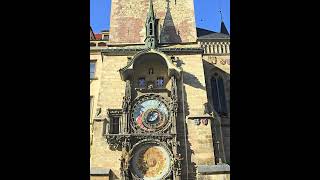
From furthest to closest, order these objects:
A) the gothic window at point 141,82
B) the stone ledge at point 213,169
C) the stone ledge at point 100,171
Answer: the gothic window at point 141,82, the stone ledge at point 100,171, the stone ledge at point 213,169

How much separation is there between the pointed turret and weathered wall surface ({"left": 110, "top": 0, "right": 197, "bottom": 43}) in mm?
752

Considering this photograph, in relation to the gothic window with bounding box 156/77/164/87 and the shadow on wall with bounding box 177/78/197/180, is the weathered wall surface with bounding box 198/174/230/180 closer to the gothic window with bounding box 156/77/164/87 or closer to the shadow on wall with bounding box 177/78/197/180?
the shadow on wall with bounding box 177/78/197/180

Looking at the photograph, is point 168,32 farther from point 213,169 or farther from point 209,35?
point 213,169

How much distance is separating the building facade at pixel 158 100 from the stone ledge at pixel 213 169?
4 centimetres

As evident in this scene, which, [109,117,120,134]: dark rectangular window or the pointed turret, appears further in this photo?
the pointed turret

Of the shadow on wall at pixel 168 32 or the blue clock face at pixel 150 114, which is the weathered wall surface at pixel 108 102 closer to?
the blue clock face at pixel 150 114

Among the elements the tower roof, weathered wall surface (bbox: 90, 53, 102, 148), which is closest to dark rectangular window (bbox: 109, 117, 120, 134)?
weathered wall surface (bbox: 90, 53, 102, 148)

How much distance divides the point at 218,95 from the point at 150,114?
466 cm

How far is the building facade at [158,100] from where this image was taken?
1738 centimetres

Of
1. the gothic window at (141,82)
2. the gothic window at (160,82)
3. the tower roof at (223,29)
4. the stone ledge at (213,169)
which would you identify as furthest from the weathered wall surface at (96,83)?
the tower roof at (223,29)

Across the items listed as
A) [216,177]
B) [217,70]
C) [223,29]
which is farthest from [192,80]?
[223,29]

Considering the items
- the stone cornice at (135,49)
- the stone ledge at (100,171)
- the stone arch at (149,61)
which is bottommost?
the stone ledge at (100,171)

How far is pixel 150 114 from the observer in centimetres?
1852

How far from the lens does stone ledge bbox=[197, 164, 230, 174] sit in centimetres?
1675
